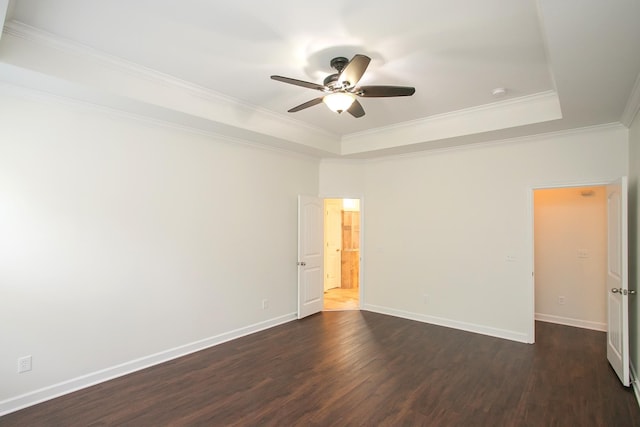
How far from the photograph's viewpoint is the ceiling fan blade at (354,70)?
96.2 inches

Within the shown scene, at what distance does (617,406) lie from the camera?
296cm

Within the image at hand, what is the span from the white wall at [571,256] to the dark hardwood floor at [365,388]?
680mm

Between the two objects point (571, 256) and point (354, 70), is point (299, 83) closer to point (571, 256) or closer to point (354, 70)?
point (354, 70)

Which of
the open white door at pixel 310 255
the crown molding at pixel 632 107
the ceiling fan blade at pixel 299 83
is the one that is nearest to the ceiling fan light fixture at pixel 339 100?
the ceiling fan blade at pixel 299 83

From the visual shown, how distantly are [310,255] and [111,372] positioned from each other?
10.5 feet

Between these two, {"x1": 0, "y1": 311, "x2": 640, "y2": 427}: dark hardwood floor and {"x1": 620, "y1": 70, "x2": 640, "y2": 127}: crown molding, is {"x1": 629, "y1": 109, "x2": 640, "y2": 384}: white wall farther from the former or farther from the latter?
{"x1": 0, "y1": 311, "x2": 640, "y2": 427}: dark hardwood floor

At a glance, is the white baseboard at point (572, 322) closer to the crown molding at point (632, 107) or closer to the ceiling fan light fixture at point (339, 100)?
the crown molding at point (632, 107)

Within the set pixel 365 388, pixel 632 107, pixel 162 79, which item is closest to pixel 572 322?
pixel 632 107

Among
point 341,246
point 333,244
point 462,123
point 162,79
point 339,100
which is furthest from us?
point 341,246

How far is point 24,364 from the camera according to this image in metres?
2.96

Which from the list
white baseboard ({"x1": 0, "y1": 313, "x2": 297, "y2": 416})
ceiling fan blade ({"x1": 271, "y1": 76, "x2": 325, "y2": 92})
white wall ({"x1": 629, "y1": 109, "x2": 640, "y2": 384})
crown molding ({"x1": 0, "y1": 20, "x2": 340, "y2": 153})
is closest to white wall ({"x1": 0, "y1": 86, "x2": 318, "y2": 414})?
white baseboard ({"x1": 0, "y1": 313, "x2": 297, "y2": 416})

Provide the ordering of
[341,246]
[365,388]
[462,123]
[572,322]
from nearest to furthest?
[365,388], [462,123], [572,322], [341,246]

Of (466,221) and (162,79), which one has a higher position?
(162,79)

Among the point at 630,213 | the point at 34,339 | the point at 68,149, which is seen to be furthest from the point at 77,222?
the point at 630,213
